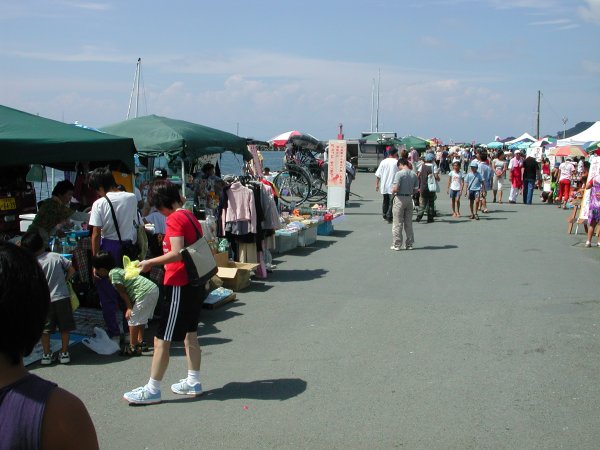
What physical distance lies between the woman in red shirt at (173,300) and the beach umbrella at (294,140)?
57.4 feet

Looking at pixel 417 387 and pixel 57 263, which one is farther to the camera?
pixel 57 263

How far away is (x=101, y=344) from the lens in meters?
6.19

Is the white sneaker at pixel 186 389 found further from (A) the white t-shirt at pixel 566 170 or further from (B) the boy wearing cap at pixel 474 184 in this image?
(A) the white t-shirt at pixel 566 170

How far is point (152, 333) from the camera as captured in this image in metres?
6.91

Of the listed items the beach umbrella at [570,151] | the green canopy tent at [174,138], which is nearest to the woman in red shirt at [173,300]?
the green canopy tent at [174,138]

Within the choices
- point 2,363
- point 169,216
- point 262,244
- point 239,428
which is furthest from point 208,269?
point 262,244

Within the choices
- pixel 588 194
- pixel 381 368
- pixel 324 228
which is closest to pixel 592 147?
pixel 588 194

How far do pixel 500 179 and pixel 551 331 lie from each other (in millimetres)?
16001

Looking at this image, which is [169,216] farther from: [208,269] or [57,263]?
[57,263]

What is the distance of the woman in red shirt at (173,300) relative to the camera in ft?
15.9

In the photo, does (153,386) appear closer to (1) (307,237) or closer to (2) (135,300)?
(2) (135,300)

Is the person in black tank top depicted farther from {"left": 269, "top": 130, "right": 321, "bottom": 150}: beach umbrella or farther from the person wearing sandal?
{"left": 269, "top": 130, "right": 321, "bottom": 150}: beach umbrella

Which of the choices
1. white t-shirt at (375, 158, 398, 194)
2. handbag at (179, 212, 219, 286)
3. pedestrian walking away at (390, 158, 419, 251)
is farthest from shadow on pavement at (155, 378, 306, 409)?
white t-shirt at (375, 158, 398, 194)

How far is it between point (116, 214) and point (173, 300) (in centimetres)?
205
